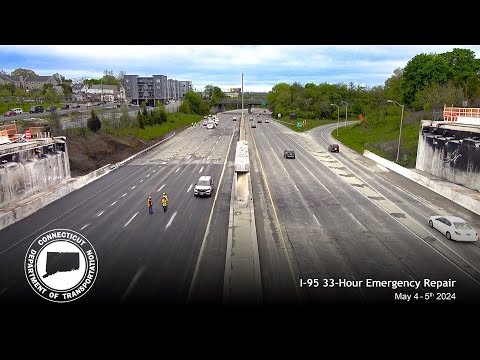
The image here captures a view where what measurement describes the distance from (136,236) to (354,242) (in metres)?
12.0

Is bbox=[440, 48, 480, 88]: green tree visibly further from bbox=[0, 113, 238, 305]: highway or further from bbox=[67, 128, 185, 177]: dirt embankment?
bbox=[67, 128, 185, 177]: dirt embankment

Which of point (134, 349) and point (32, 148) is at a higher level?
point (32, 148)

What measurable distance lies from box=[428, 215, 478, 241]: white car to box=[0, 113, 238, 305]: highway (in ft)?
41.0

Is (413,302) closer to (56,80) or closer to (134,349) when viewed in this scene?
(134,349)

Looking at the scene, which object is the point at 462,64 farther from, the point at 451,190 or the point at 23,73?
the point at 23,73

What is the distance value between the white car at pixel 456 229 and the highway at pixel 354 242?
1.25 feet

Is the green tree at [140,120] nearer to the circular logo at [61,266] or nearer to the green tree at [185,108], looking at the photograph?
the green tree at [185,108]

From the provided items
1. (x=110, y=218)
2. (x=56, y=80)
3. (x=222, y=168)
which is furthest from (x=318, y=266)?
(x=56, y=80)

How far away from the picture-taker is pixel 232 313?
11.5 metres

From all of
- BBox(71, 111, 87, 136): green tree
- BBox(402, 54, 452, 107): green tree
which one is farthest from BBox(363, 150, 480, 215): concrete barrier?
BBox(402, 54, 452, 107): green tree

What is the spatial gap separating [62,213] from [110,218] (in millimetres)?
4000

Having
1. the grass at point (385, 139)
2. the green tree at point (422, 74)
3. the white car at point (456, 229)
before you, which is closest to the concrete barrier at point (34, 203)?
the white car at point (456, 229)
